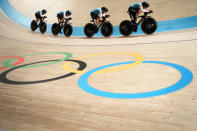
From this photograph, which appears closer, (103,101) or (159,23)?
(103,101)

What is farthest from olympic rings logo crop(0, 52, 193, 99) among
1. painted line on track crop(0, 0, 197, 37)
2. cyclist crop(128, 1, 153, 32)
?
painted line on track crop(0, 0, 197, 37)

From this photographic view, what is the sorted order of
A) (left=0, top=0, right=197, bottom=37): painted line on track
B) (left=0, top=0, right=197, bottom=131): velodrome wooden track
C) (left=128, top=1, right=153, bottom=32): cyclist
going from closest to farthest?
1. (left=0, top=0, right=197, bottom=131): velodrome wooden track
2. (left=128, top=1, right=153, bottom=32): cyclist
3. (left=0, top=0, right=197, bottom=37): painted line on track

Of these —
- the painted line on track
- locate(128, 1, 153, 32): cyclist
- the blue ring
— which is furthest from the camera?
the painted line on track

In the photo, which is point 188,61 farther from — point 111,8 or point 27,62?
point 111,8

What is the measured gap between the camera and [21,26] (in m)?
10.5

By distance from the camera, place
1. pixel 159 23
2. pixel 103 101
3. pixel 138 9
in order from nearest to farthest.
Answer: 1. pixel 103 101
2. pixel 138 9
3. pixel 159 23

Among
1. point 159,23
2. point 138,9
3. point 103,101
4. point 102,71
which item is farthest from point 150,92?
point 159,23

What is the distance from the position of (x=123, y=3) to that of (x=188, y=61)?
302 inches

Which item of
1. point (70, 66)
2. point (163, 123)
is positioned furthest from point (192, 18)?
point (163, 123)

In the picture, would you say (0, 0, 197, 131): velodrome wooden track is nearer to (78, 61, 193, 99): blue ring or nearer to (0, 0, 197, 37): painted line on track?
(78, 61, 193, 99): blue ring

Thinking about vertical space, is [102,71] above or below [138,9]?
below

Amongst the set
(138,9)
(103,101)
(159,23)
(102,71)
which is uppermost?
(138,9)

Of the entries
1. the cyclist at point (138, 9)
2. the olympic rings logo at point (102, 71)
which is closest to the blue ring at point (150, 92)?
the olympic rings logo at point (102, 71)

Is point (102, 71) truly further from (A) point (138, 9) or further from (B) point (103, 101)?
(A) point (138, 9)
